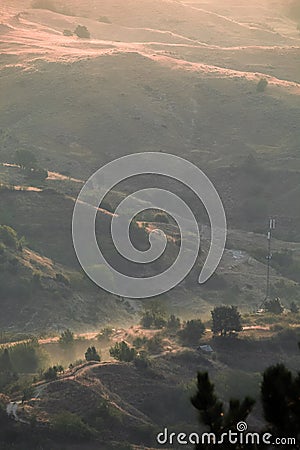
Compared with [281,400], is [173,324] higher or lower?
lower

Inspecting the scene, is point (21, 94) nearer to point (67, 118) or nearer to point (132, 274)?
point (67, 118)

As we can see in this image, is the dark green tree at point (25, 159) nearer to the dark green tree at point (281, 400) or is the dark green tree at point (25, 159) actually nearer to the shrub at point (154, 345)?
the shrub at point (154, 345)

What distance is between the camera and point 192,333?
40750 mm

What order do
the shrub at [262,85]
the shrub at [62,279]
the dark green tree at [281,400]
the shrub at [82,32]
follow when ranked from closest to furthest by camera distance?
the dark green tree at [281,400]
the shrub at [62,279]
the shrub at [262,85]
the shrub at [82,32]

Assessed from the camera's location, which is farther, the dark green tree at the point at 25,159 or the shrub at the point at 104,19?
the shrub at the point at 104,19

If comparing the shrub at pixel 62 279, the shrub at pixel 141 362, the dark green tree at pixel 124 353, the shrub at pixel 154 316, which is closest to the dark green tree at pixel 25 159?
the shrub at pixel 62 279

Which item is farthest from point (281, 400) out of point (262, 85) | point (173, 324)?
point (262, 85)

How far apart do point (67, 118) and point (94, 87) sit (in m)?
7.72

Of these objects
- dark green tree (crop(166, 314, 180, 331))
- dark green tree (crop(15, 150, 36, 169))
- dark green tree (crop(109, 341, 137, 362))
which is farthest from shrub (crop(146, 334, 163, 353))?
dark green tree (crop(15, 150, 36, 169))

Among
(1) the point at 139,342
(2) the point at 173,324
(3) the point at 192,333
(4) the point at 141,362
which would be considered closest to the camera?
(4) the point at 141,362

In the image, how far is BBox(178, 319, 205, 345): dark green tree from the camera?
4038 centimetres

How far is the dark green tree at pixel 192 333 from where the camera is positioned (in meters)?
40.4

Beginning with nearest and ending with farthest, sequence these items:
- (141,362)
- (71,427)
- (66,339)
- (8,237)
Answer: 1. (71,427)
2. (141,362)
3. (66,339)
4. (8,237)

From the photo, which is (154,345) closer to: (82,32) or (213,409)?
(213,409)
